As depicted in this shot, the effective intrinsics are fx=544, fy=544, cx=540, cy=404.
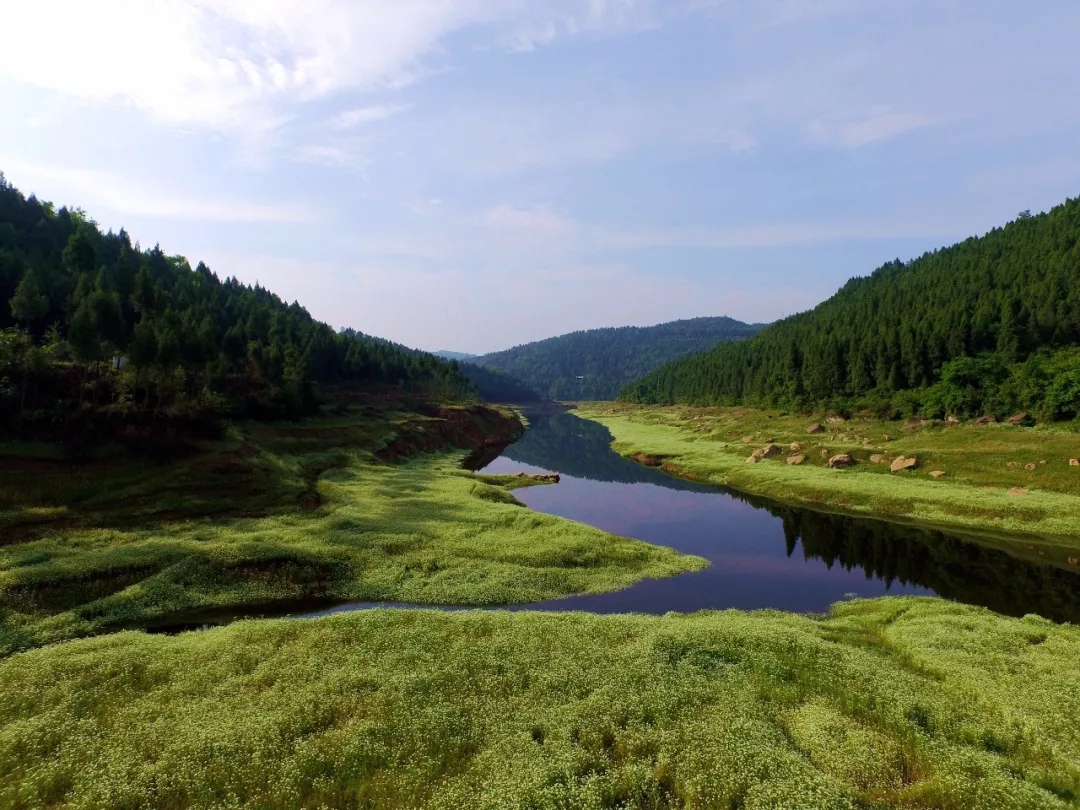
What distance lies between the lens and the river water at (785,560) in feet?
114

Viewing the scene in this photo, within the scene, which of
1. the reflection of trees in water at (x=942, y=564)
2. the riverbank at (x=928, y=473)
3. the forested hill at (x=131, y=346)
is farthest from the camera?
the forested hill at (x=131, y=346)

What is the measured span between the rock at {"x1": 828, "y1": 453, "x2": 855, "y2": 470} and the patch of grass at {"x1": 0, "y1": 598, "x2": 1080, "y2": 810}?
4771 cm

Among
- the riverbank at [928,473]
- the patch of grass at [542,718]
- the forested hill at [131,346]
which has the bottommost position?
the patch of grass at [542,718]

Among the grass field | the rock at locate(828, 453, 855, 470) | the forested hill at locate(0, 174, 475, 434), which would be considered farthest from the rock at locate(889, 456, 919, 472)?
the forested hill at locate(0, 174, 475, 434)

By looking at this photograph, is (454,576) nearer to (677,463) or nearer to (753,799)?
(753,799)

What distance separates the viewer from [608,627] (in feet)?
89.7

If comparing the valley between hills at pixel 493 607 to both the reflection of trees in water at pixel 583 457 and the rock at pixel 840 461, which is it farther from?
the reflection of trees in water at pixel 583 457

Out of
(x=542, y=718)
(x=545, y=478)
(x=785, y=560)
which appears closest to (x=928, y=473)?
(x=785, y=560)

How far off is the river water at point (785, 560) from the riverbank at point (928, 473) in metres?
3.68

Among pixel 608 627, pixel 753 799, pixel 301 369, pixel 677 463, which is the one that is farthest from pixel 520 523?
pixel 301 369

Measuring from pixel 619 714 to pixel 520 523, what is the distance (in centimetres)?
2887

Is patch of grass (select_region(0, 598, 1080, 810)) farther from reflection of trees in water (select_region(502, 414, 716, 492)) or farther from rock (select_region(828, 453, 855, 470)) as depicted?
reflection of trees in water (select_region(502, 414, 716, 492))

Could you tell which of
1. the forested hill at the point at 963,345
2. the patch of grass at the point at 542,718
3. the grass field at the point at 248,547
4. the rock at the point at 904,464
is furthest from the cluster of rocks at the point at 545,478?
the forested hill at the point at 963,345

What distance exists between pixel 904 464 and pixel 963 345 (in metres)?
63.1
